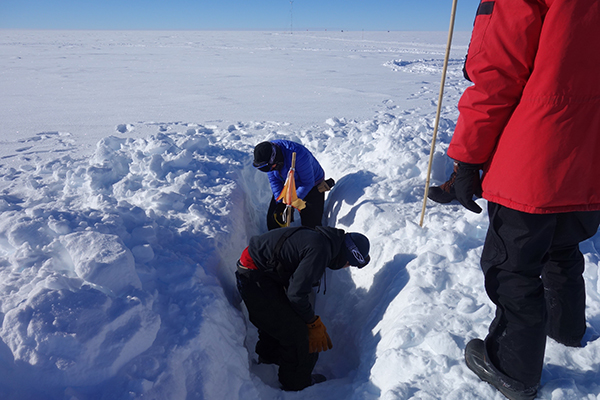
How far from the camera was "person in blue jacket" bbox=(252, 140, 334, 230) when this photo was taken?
3.37 meters

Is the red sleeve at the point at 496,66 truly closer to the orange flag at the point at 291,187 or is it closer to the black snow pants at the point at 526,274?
the black snow pants at the point at 526,274

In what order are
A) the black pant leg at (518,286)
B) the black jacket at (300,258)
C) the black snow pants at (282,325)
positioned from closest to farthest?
the black pant leg at (518,286) → the black jacket at (300,258) → the black snow pants at (282,325)

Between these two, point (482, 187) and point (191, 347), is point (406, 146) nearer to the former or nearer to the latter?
point (482, 187)

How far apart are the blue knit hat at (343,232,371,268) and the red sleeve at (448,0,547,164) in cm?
116

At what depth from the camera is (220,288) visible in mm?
2541

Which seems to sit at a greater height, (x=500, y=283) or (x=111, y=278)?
(x=500, y=283)

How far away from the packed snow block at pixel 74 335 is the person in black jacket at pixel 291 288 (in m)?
0.76

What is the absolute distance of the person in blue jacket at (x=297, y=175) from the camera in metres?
3.37

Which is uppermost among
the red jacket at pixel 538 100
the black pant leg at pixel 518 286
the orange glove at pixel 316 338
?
the red jacket at pixel 538 100

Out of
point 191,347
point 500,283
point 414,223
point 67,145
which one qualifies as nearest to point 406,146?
point 414,223

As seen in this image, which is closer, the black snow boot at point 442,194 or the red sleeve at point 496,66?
the red sleeve at point 496,66

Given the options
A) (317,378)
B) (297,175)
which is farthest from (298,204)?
(317,378)

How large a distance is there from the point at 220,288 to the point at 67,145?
4.04 metres

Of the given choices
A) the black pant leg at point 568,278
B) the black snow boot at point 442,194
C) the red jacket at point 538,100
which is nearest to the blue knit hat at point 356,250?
the black snow boot at point 442,194
